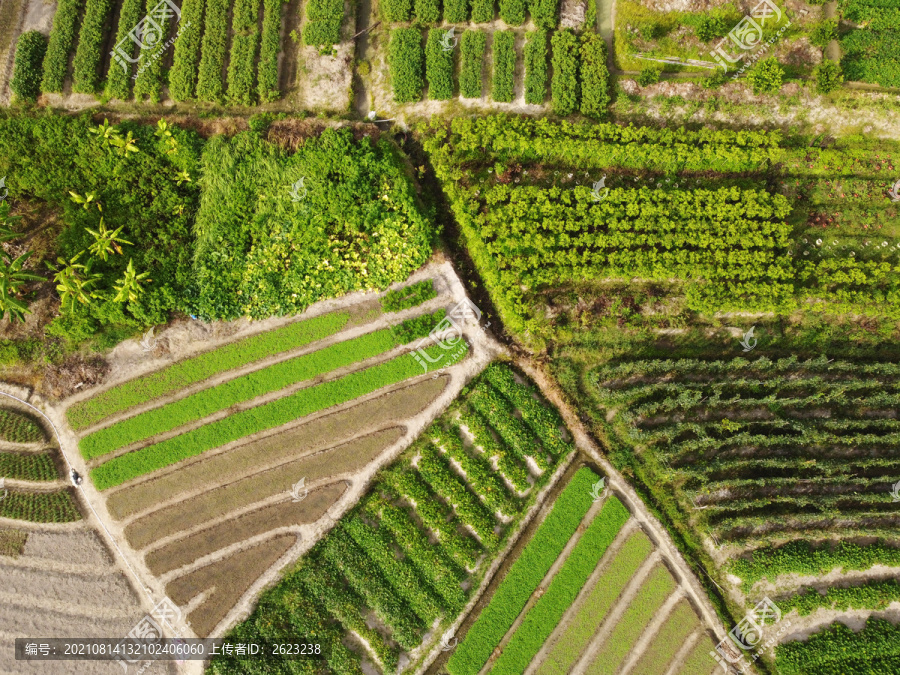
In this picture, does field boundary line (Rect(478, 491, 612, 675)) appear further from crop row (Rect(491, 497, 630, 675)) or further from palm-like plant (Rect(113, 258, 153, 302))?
palm-like plant (Rect(113, 258, 153, 302))

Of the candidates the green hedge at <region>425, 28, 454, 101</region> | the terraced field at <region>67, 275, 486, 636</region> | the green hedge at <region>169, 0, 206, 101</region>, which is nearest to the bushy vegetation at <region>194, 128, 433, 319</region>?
the terraced field at <region>67, 275, 486, 636</region>

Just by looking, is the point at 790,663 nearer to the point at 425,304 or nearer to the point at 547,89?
the point at 425,304

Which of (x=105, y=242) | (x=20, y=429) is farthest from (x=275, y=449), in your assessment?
(x=105, y=242)

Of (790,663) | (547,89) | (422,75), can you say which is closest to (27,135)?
(422,75)

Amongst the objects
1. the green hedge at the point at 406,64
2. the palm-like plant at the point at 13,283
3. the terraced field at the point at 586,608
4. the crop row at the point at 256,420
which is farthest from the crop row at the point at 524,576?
the palm-like plant at the point at 13,283
